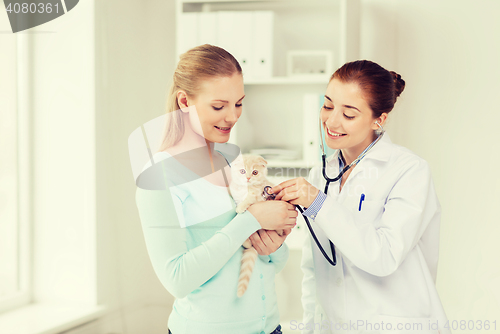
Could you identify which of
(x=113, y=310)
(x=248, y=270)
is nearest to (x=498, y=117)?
(x=248, y=270)

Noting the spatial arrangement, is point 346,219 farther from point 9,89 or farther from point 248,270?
point 9,89

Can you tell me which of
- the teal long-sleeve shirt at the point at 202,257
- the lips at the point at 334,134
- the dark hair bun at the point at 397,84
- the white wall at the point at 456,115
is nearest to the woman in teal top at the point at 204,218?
the teal long-sleeve shirt at the point at 202,257

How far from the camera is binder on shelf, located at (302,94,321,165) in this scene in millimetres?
1880

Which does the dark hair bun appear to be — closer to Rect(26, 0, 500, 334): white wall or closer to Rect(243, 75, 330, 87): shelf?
Rect(243, 75, 330, 87): shelf

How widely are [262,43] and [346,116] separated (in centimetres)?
87

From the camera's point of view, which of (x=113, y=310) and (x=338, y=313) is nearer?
(x=338, y=313)

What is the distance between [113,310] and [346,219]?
4.70 feet

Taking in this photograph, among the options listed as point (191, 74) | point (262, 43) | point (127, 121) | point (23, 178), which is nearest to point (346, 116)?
point (191, 74)

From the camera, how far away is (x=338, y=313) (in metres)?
1.19

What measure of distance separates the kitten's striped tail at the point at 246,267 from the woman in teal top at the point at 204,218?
2 cm

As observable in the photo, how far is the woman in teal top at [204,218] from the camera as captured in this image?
2.92ft
